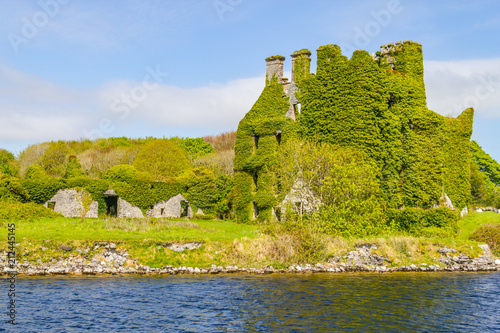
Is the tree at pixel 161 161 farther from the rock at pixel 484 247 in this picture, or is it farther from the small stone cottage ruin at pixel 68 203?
the rock at pixel 484 247

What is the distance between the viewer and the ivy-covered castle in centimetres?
4056

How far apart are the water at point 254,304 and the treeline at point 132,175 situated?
28.7 meters

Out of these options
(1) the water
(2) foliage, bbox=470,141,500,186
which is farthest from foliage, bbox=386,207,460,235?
(2) foliage, bbox=470,141,500,186

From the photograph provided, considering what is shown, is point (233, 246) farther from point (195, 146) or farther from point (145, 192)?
point (195, 146)

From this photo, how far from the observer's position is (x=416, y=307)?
2003 centimetres

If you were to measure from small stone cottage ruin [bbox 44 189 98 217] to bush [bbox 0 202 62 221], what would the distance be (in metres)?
6.32

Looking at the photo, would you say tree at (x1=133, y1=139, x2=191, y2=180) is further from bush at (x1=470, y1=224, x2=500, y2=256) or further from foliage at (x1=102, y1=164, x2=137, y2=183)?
bush at (x1=470, y1=224, x2=500, y2=256)

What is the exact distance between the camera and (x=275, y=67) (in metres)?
46.9

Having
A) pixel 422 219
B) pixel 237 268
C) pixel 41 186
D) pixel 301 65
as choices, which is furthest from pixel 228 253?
pixel 41 186

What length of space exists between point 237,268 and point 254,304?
768cm

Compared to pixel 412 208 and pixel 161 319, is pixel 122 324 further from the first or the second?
pixel 412 208

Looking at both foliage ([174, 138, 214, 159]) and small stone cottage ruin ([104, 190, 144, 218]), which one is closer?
Answer: small stone cottage ruin ([104, 190, 144, 218])

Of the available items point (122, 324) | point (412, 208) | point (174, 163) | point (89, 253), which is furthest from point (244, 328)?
point (174, 163)

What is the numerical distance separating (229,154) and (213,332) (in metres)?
63.6
